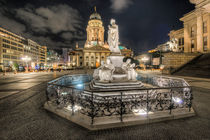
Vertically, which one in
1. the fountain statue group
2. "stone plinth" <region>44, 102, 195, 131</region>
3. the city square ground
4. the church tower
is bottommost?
the city square ground

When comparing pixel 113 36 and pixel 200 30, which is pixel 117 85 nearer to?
pixel 113 36

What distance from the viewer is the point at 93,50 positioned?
82.1 m

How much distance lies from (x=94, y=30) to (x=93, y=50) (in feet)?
80.8

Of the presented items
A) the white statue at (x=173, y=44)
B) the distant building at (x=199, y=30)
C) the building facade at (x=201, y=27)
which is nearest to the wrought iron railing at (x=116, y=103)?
the white statue at (x=173, y=44)

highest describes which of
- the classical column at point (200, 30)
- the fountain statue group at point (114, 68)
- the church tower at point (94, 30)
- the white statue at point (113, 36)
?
the church tower at point (94, 30)

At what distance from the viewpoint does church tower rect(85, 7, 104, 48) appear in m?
92.6

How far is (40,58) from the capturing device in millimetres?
112500

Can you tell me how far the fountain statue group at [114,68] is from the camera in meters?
7.10

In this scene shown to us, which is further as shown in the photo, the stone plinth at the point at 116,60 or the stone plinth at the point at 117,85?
the stone plinth at the point at 116,60

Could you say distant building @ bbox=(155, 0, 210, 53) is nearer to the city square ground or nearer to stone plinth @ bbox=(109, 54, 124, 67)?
stone plinth @ bbox=(109, 54, 124, 67)

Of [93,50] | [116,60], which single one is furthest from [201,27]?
[93,50]

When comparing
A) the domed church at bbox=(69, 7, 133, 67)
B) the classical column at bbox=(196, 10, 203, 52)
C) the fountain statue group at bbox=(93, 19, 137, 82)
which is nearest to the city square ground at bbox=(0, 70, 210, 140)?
the fountain statue group at bbox=(93, 19, 137, 82)

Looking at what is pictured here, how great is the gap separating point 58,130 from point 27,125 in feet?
4.27

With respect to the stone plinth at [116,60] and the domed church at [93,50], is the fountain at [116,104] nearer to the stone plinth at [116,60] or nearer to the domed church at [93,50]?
the stone plinth at [116,60]
